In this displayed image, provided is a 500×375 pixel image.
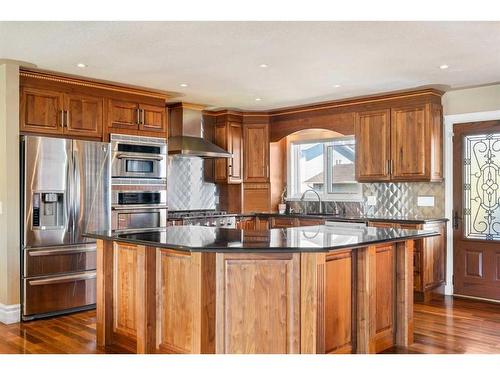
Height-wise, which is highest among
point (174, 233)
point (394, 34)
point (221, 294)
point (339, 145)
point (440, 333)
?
point (394, 34)

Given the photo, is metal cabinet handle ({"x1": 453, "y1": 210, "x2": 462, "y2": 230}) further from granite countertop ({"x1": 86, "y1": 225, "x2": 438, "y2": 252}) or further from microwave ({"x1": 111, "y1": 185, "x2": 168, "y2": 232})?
microwave ({"x1": 111, "y1": 185, "x2": 168, "y2": 232})

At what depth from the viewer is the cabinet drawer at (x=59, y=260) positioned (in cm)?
469

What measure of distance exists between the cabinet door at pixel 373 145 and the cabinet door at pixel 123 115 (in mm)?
2784

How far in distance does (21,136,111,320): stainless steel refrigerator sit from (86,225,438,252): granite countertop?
123 cm

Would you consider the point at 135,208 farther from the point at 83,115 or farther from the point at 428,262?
the point at 428,262

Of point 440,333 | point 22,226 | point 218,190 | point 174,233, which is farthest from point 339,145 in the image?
point 22,226

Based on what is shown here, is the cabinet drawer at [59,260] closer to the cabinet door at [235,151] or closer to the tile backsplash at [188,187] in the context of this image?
the tile backsplash at [188,187]

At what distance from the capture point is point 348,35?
3.71 metres

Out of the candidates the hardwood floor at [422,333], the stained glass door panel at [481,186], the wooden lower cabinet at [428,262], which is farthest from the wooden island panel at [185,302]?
the stained glass door panel at [481,186]

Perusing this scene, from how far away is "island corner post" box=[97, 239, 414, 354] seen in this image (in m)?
3.12

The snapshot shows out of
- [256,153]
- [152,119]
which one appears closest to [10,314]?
[152,119]
